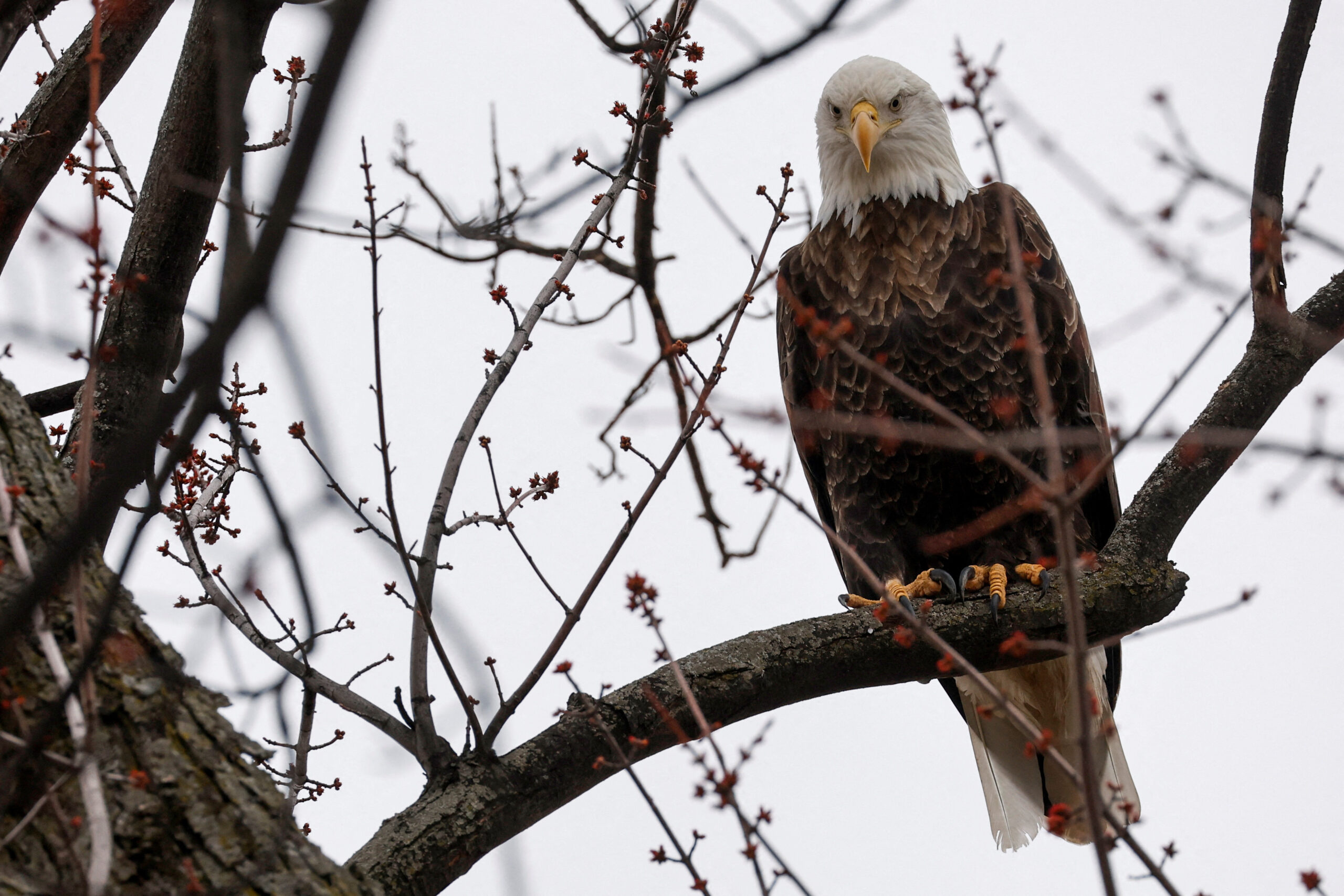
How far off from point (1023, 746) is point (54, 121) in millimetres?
3108

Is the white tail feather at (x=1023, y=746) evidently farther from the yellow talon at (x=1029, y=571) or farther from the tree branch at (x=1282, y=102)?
the tree branch at (x=1282, y=102)

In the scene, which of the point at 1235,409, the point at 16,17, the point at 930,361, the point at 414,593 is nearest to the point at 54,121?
the point at 16,17

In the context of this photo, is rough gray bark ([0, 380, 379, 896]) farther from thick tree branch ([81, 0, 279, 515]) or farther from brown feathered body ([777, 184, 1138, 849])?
brown feathered body ([777, 184, 1138, 849])

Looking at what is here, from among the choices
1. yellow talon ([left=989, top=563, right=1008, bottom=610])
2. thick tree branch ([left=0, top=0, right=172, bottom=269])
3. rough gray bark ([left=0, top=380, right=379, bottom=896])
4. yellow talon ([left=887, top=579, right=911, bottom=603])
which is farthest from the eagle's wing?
rough gray bark ([left=0, top=380, right=379, bottom=896])

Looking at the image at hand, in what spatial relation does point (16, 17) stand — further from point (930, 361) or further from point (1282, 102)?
point (1282, 102)

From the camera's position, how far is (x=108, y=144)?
2.43m

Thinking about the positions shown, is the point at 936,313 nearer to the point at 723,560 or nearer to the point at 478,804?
A: the point at 723,560

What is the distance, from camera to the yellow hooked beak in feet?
11.1

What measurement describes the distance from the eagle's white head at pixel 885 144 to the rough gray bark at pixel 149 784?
2.69 metres

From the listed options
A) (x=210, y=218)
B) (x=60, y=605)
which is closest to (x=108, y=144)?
(x=210, y=218)

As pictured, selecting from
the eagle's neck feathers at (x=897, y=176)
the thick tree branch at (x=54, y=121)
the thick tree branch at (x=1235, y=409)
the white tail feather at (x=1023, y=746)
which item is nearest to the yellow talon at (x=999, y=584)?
the thick tree branch at (x=1235, y=409)

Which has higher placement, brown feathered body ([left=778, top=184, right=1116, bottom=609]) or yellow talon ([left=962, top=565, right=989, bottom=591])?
brown feathered body ([left=778, top=184, right=1116, bottom=609])

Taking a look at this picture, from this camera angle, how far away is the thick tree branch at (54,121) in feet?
7.36

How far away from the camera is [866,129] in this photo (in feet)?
11.3
